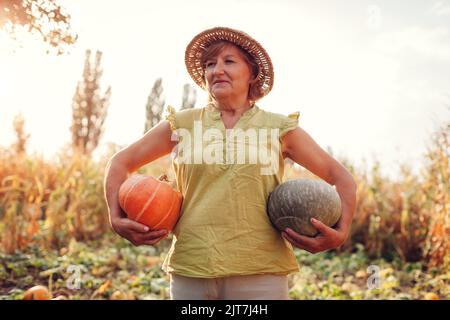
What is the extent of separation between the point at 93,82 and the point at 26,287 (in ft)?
55.0

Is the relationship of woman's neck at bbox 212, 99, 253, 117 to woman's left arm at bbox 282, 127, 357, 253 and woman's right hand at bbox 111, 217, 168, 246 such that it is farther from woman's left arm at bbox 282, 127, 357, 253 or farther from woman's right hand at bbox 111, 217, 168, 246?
woman's right hand at bbox 111, 217, 168, 246

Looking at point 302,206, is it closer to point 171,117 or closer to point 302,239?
point 302,239

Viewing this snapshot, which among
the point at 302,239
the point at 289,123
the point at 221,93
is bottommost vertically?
the point at 302,239

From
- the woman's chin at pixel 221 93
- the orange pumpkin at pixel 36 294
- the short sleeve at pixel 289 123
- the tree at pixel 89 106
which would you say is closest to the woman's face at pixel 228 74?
the woman's chin at pixel 221 93

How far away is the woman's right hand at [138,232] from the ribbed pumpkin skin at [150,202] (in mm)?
28

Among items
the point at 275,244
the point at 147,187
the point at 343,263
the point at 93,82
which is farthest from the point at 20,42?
the point at 93,82

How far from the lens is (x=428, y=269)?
19.2 feet

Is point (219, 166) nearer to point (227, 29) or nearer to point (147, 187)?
point (147, 187)

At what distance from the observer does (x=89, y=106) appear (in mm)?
19688

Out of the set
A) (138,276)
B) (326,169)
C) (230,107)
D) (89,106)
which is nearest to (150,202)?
(230,107)

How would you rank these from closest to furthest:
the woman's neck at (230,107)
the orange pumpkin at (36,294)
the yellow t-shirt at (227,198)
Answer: the yellow t-shirt at (227,198) < the woman's neck at (230,107) < the orange pumpkin at (36,294)

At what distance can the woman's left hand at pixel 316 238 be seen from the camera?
215cm

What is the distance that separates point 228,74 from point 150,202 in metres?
0.73

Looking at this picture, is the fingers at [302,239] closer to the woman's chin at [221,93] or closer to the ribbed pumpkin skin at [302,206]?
the ribbed pumpkin skin at [302,206]
